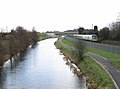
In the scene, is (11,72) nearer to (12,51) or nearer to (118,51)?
(118,51)

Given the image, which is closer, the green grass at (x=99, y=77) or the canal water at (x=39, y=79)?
the green grass at (x=99, y=77)

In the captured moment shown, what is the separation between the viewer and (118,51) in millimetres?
47062

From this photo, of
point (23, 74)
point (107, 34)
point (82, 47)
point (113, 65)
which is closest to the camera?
point (113, 65)

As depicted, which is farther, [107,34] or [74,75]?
[107,34]

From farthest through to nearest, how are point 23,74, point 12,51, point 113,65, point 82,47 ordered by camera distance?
point 12,51 → point 82,47 → point 23,74 → point 113,65

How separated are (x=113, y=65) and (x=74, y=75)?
16.1ft

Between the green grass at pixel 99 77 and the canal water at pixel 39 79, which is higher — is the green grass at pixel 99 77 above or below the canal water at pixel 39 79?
above

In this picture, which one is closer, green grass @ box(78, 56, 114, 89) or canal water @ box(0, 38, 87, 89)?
green grass @ box(78, 56, 114, 89)

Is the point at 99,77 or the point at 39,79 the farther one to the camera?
the point at 39,79

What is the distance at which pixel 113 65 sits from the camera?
118 ft

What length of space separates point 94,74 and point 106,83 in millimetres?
6198

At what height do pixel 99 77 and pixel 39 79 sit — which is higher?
pixel 99 77

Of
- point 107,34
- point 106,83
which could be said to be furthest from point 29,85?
point 107,34

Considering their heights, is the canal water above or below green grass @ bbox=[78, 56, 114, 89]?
below
